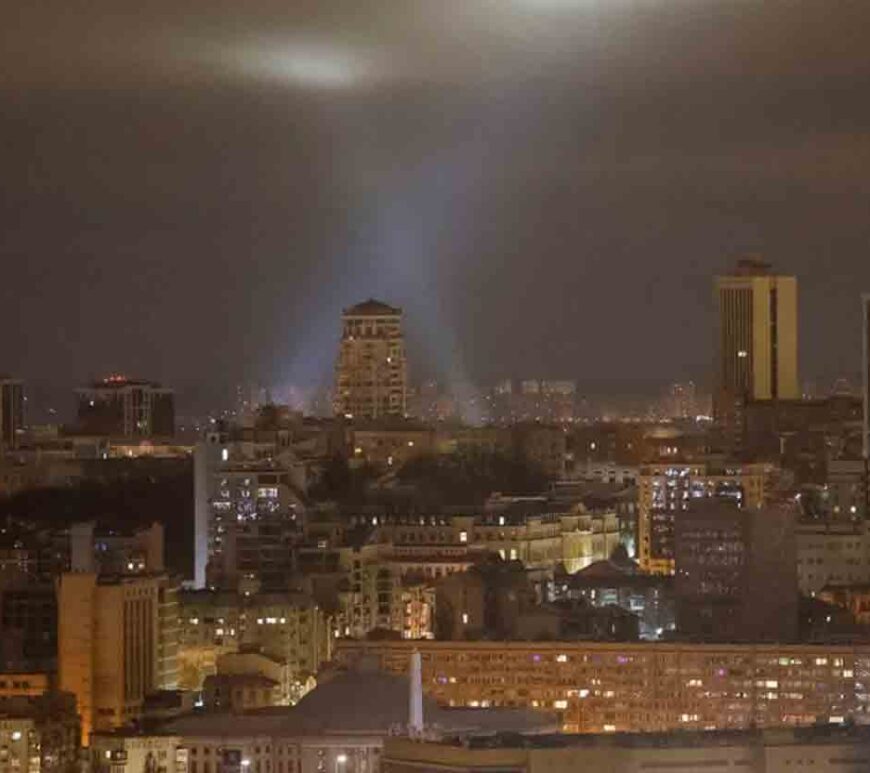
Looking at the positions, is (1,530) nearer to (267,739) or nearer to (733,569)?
(733,569)

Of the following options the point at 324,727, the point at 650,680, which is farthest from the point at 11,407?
the point at 324,727

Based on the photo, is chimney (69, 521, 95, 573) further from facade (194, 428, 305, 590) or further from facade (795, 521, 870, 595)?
facade (795, 521, 870, 595)

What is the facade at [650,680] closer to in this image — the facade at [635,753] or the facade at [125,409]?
the facade at [635,753]

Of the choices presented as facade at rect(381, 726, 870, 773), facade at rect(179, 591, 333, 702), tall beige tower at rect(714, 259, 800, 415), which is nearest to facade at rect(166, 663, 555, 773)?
facade at rect(381, 726, 870, 773)

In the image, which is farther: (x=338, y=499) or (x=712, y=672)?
(x=338, y=499)

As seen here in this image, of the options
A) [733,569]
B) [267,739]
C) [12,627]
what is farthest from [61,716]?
[733,569]

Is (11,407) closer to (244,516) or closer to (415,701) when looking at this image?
(244,516)
